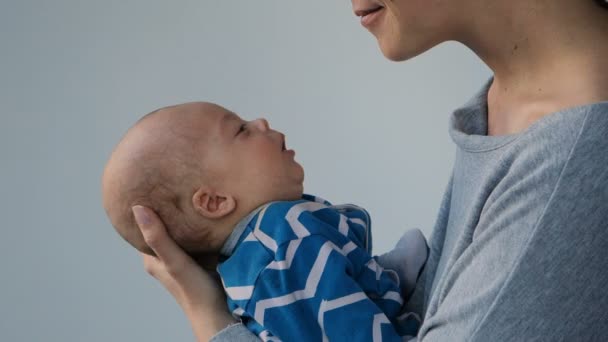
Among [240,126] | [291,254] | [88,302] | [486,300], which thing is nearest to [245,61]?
[88,302]

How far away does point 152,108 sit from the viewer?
3.03 meters

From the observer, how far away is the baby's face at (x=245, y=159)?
4.45 ft

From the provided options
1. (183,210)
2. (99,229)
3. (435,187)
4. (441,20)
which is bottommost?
(435,187)

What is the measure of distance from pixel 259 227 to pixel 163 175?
17cm

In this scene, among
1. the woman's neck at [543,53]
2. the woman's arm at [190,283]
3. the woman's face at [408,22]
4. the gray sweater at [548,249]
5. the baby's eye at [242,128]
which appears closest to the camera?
the gray sweater at [548,249]

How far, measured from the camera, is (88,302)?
10.2 ft

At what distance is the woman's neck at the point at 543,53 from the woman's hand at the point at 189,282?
504 mm

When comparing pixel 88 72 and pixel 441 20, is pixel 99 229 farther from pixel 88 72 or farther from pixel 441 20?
pixel 441 20

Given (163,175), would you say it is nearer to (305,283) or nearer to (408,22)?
(305,283)

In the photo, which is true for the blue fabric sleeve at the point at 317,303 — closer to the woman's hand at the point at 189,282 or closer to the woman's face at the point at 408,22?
the woman's hand at the point at 189,282

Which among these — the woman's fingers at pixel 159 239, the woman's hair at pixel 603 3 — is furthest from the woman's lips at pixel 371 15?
the woman's fingers at pixel 159 239

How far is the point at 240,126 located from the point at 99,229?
1.81 metres

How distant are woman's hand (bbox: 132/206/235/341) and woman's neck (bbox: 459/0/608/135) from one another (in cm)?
50

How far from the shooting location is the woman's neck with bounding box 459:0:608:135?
1037mm
